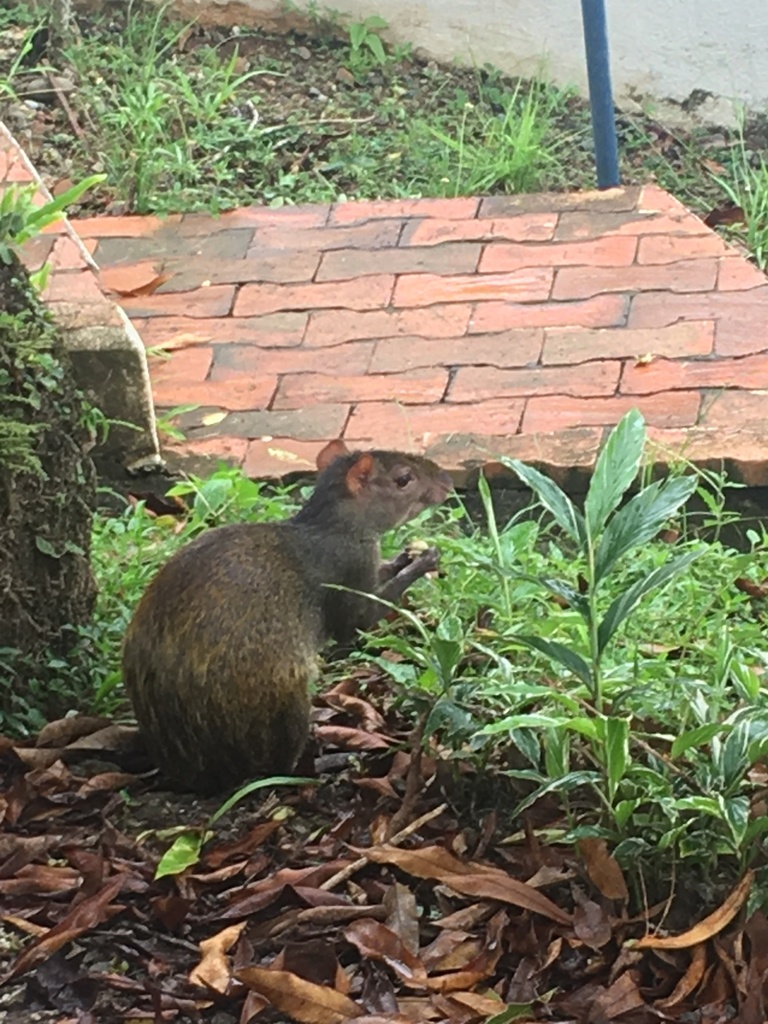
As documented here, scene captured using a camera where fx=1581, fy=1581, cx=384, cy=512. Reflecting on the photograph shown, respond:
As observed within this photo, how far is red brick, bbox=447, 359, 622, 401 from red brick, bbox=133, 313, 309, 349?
70 cm

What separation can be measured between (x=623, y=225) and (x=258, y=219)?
147 cm

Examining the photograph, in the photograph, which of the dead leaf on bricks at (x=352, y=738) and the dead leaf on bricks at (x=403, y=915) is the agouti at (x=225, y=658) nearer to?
the dead leaf on bricks at (x=352, y=738)

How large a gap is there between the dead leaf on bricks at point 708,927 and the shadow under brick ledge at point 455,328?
2.18 metres

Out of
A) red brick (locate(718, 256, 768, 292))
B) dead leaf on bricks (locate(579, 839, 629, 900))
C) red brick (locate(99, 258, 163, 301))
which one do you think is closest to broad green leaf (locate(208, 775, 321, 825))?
dead leaf on bricks (locate(579, 839, 629, 900))

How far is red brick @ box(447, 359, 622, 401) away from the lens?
523 centimetres

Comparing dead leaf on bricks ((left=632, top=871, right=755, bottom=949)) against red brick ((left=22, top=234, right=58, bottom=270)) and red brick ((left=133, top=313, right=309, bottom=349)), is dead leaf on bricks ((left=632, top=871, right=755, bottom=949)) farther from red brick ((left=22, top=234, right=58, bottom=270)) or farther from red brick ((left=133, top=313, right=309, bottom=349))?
red brick ((left=22, top=234, right=58, bottom=270))

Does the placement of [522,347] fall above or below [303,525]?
below

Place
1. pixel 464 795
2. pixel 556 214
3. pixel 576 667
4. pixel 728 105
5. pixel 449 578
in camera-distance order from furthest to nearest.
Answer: pixel 728 105
pixel 556 214
pixel 449 578
pixel 464 795
pixel 576 667

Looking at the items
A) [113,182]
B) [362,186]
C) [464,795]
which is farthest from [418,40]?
[464,795]

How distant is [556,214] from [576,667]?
3.73 meters

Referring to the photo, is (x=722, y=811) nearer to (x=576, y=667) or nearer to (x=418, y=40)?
(x=576, y=667)

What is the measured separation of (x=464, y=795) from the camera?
3191 mm

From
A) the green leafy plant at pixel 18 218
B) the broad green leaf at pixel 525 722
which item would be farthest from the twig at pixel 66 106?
the broad green leaf at pixel 525 722

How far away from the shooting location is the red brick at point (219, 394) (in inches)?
209
